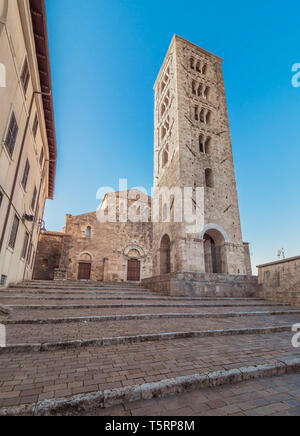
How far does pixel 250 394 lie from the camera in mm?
2383

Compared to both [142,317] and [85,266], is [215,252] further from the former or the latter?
[85,266]

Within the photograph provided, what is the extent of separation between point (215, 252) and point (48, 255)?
16.9 metres

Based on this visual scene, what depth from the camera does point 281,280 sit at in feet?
31.5

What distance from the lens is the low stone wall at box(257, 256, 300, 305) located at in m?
8.79

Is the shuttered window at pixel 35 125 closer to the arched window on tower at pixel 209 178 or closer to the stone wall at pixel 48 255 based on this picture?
the arched window on tower at pixel 209 178

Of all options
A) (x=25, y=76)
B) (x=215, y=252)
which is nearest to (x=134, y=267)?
(x=215, y=252)

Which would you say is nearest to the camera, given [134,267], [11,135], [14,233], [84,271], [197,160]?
[11,135]

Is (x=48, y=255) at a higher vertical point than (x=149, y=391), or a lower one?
higher

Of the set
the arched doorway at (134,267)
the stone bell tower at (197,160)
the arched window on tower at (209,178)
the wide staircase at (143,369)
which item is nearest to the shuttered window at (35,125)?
the stone bell tower at (197,160)

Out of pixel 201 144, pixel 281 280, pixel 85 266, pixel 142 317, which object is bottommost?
pixel 142 317

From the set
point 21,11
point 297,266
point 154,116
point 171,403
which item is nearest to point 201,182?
point 297,266

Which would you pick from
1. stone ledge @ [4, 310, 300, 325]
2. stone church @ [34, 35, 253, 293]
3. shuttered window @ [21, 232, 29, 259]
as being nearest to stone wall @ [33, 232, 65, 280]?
stone church @ [34, 35, 253, 293]

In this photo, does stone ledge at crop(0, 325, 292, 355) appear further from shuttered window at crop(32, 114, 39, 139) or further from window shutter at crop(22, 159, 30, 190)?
shuttered window at crop(32, 114, 39, 139)

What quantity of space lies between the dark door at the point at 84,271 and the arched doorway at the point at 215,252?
39.7 feet
